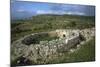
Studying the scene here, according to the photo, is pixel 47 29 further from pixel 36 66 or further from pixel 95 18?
pixel 95 18

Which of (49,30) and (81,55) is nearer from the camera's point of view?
(49,30)

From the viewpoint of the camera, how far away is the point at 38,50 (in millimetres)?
2246

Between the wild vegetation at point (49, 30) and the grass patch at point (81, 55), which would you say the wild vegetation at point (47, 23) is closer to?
the wild vegetation at point (49, 30)

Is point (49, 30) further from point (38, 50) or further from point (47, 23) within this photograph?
point (38, 50)

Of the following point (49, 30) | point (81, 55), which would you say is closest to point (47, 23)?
point (49, 30)

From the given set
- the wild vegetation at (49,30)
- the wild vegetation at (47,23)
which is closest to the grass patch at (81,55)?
the wild vegetation at (49,30)

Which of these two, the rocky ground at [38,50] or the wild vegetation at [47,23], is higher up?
the wild vegetation at [47,23]

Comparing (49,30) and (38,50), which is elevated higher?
(49,30)

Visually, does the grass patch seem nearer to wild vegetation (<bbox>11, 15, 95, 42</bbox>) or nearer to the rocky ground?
the rocky ground

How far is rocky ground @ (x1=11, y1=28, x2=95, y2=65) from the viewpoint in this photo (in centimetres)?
215

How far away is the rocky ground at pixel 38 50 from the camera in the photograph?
215 cm

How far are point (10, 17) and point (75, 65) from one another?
1.11m

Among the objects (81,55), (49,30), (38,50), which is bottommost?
(81,55)

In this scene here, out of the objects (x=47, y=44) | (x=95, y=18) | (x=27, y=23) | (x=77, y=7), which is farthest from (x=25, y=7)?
(x=95, y=18)
